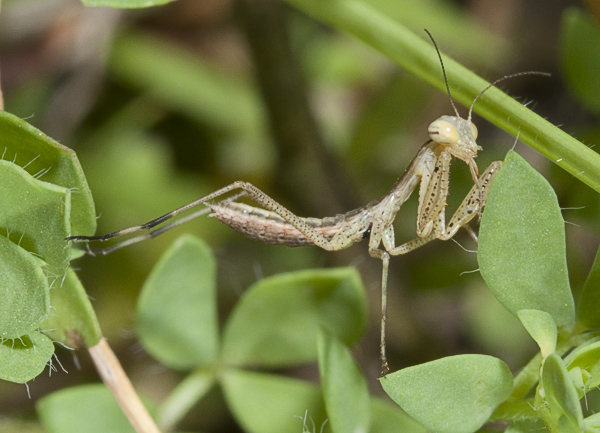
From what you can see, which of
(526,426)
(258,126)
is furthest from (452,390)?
(258,126)

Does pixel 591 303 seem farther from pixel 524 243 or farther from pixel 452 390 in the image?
pixel 452 390

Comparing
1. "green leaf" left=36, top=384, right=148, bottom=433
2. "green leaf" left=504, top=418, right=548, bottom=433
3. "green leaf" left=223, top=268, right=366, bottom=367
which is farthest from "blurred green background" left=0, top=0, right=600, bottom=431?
"green leaf" left=504, top=418, right=548, bottom=433

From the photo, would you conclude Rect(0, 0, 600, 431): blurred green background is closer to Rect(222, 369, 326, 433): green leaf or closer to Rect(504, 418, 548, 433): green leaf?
Rect(222, 369, 326, 433): green leaf

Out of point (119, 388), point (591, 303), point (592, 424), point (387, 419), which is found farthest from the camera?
point (387, 419)

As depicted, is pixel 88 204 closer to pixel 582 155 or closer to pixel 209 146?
pixel 582 155

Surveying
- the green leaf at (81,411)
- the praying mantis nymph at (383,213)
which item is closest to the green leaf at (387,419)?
the praying mantis nymph at (383,213)

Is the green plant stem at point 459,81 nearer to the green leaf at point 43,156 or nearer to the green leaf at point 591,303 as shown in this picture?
the green leaf at point 591,303

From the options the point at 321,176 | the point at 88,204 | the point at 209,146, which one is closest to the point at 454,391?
the point at 88,204
